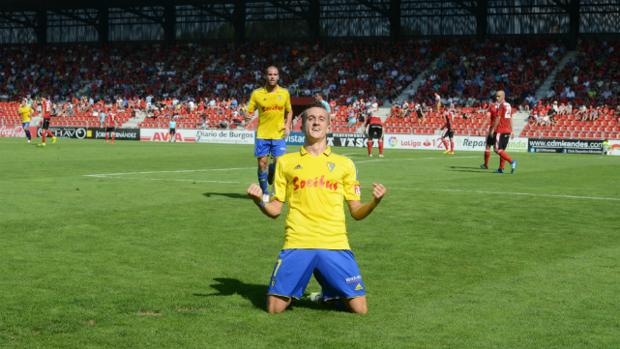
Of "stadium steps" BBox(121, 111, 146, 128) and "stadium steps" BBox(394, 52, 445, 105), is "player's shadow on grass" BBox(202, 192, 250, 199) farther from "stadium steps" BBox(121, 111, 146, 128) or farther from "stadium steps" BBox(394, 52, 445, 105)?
"stadium steps" BBox(121, 111, 146, 128)

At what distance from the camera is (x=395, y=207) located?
577 inches

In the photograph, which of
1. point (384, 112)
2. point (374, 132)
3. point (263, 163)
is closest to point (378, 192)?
point (263, 163)

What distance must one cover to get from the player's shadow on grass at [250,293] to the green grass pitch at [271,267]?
0.7 inches

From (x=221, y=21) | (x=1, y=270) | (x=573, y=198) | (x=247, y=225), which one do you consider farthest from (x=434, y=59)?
(x=1, y=270)

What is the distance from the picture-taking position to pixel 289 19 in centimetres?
6625

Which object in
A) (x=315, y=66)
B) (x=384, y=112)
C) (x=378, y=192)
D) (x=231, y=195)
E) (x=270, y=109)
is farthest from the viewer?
(x=315, y=66)

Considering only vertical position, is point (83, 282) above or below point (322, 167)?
below

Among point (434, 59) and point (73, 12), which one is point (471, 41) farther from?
point (73, 12)

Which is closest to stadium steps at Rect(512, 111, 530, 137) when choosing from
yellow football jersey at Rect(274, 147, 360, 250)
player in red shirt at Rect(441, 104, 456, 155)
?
player in red shirt at Rect(441, 104, 456, 155)

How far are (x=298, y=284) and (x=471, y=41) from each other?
176ft

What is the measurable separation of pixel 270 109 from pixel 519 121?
3492 centimetres

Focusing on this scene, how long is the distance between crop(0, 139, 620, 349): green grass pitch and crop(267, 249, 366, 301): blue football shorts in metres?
0.20

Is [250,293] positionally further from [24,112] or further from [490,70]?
[490,70]

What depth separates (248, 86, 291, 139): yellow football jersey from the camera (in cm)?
1498
